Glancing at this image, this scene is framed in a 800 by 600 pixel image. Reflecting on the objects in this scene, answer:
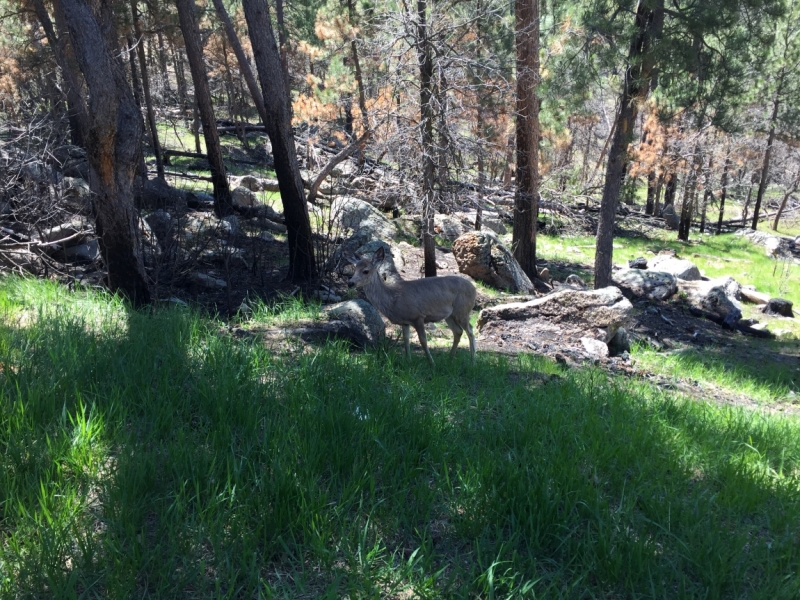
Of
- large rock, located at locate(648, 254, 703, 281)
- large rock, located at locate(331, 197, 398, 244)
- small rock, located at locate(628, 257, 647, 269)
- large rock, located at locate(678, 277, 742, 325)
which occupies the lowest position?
small rock, located at locate(628, 257, 647, 269)

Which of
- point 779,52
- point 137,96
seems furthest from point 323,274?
point 779,52

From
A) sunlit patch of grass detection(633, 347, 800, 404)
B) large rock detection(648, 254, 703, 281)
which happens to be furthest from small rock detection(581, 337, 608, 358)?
large rock detection(648, 254, 703, 281)

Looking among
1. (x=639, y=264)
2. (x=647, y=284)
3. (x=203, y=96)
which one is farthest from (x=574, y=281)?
(x=203, y=96)

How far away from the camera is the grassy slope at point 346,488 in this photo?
294 centimetres

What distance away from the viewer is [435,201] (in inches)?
500

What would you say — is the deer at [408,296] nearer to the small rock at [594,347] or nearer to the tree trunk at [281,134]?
the small rock at [594,347]

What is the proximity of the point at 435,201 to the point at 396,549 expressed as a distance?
10.2 m

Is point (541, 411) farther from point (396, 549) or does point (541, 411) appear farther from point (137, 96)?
point (137, 96)

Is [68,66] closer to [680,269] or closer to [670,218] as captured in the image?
[680,269]

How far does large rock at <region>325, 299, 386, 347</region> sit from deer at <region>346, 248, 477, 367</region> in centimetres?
25

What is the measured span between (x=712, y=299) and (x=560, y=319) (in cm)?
706

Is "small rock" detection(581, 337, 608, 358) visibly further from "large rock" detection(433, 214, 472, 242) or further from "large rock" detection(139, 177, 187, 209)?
"large rock" detection(139, 177, 187, 209)

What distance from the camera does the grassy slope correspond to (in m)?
2.94

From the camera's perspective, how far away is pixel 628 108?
562 inches
